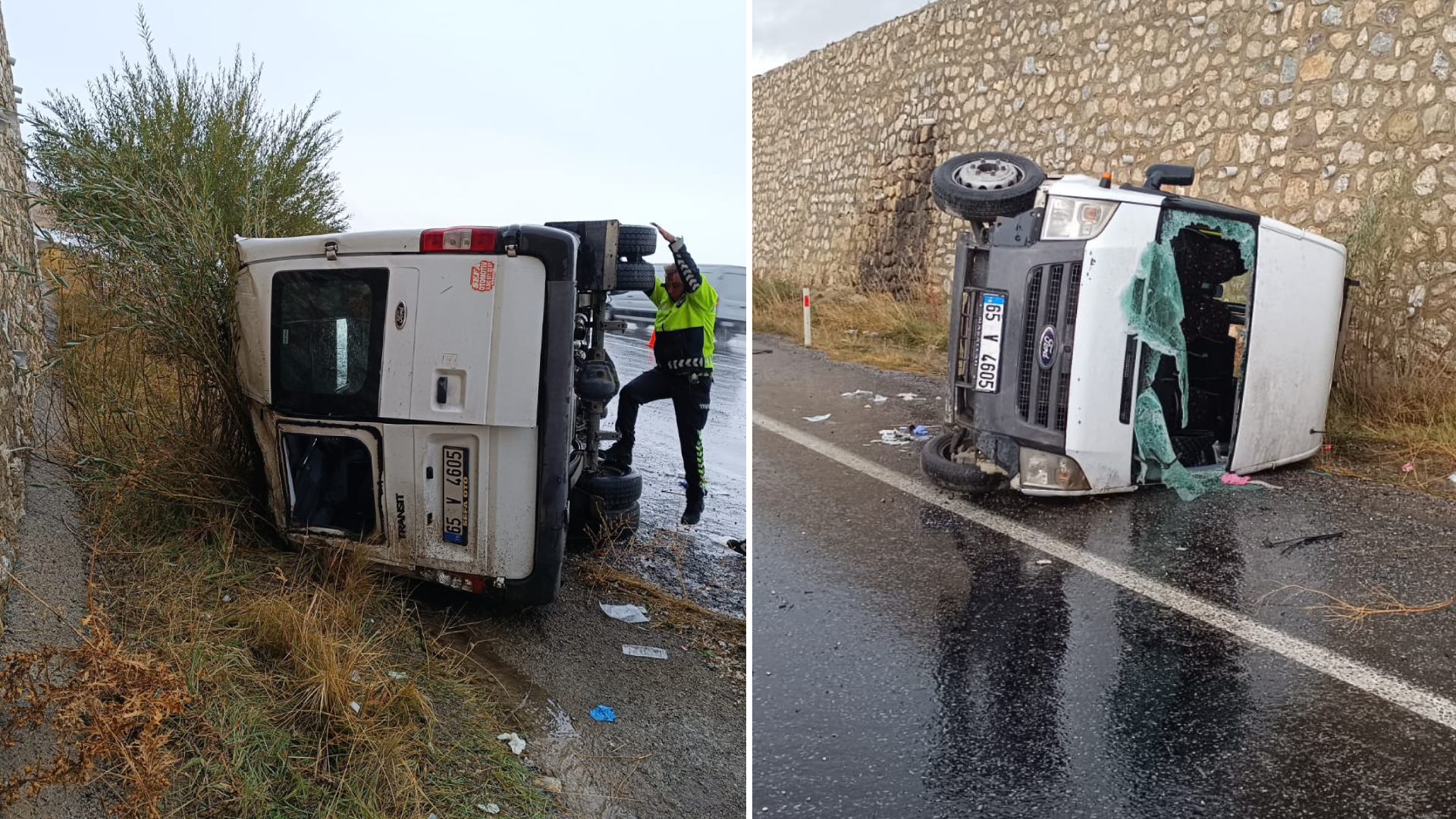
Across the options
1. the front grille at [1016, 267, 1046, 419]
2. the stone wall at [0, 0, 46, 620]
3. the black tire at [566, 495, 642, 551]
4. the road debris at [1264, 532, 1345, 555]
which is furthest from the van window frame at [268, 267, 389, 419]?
the road debris at [1264, 532, 1345, 555]

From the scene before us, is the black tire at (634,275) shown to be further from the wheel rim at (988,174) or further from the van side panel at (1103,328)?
the van side panel at (1103,328)

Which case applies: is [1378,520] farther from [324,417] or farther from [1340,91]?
[324,417]

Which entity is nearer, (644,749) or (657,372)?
(644,749)

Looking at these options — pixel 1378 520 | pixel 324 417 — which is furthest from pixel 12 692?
pixel 1378 520

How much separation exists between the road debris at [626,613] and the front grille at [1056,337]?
213 centimetres

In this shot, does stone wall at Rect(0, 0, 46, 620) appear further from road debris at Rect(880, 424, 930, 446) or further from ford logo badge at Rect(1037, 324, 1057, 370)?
road debris at Rect(880, 424, 930, 446)

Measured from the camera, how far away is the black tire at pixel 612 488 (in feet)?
18.9

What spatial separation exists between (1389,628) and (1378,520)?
4.66 ft

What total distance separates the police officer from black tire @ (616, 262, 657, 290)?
0.40 m

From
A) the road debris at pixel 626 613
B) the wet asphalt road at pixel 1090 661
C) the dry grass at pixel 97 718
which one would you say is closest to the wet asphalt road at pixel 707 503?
the road debris at pixel 626 613

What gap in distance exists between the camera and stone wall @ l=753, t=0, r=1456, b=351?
23.3ft

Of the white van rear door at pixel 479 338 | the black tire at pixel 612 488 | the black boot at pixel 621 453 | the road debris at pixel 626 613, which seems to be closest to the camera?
the white van rear door at pixel 479 338

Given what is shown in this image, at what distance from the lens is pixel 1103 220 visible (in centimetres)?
504

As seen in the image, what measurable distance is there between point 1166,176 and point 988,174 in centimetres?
88
